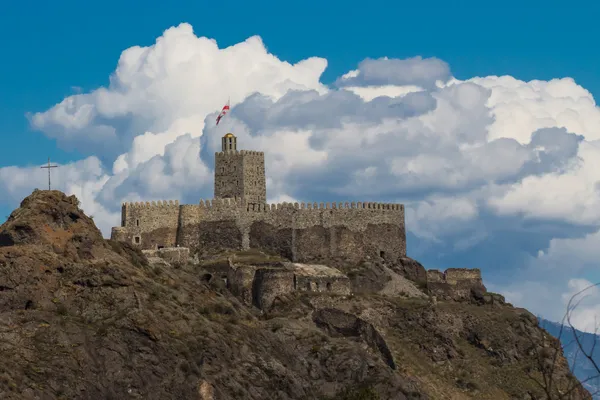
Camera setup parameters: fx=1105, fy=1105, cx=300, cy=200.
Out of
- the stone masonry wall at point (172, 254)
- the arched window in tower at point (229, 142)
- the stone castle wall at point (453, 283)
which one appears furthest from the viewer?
the arched window in tower at point (229, 142)

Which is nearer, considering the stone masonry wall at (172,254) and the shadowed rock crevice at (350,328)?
the shadowed rock crevice at (350,328)

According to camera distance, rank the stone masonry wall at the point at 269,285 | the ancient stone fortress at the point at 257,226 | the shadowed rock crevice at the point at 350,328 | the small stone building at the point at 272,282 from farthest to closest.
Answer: the ancient stone fortress at the point at 257,226
the small stone building at the point at 272,282
the stone masonry wall at the point at 269,285
the shadowed rock crevice at the point at 350,328

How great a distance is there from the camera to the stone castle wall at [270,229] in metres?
114

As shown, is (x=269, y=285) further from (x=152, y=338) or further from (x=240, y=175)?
(x=152, y=338)

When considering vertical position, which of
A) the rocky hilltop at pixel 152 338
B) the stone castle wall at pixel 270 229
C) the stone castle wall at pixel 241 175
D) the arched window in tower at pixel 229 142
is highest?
the arched window in tower at pixel 229 142

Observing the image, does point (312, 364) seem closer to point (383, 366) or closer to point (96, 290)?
point (383, 366)

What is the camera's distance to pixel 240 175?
118875 mm

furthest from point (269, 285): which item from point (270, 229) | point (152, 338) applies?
point (152, 338)

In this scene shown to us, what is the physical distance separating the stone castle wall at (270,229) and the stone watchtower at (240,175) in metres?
2.01

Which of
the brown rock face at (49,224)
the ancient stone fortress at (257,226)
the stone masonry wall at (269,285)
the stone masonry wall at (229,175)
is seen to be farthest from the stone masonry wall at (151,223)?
the brown rock face at (49,224)

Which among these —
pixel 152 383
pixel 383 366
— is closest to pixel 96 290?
pixel 152 383

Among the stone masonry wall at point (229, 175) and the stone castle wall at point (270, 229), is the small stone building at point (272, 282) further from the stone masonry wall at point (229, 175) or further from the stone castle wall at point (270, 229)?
the stone masonry wall at point (229, 175)

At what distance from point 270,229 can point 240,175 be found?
7.63 m

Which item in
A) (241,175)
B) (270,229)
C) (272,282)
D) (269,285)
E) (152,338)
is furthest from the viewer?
(241,175)
